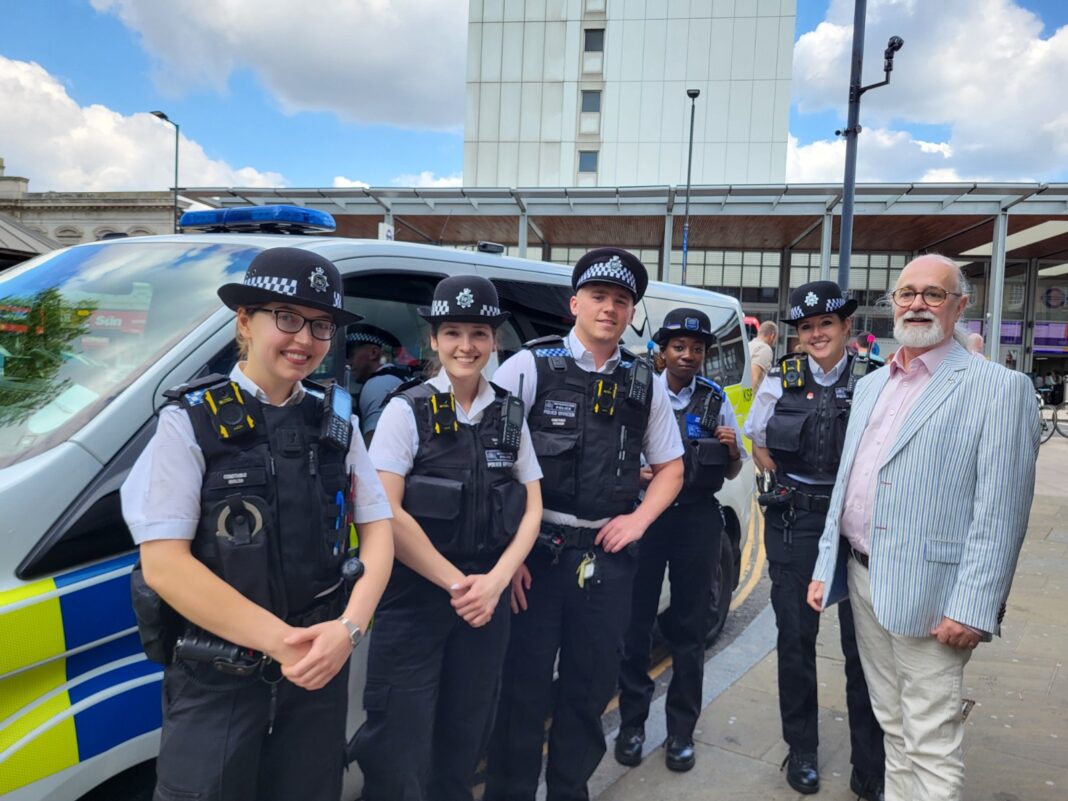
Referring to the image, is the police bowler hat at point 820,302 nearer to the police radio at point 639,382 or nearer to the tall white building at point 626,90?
the police radio at point 639,382

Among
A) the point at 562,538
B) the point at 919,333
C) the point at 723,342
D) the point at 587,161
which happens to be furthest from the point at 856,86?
the point at 587,161

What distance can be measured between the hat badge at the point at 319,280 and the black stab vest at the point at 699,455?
73.4 inches

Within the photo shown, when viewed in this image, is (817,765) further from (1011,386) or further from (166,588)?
(166,588)

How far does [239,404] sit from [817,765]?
9.56ft

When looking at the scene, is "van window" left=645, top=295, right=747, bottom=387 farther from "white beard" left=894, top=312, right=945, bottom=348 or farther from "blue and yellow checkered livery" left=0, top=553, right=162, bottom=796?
"blue and yellow checkered livery" left=0, top=553, right=162, bottom=796

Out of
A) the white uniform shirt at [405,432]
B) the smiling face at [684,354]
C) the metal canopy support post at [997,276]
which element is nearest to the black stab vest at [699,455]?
the smiling face at [684,354]

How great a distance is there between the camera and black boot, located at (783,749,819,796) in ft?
10.2

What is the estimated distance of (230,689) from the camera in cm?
165

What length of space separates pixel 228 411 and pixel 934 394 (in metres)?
2.14

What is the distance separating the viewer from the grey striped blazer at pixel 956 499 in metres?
2.26

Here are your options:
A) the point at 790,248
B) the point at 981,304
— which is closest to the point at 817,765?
the point at 790,248

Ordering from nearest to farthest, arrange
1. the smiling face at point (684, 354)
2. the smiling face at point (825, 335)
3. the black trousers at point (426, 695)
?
1. the black trousers at point (426, 695)
2. the smiling face at point (825, 335)
3. the smiling face at point (684, 354)

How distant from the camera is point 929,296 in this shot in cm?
250

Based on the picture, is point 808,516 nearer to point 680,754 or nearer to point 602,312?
point 680,754
